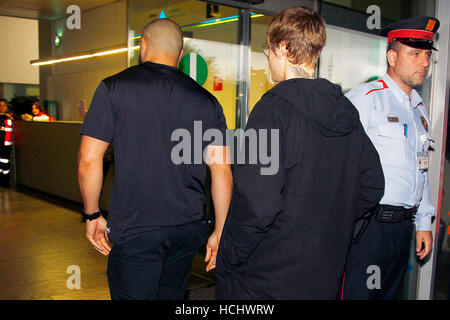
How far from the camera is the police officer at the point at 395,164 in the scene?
6.59ft

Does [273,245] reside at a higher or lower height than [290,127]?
lower

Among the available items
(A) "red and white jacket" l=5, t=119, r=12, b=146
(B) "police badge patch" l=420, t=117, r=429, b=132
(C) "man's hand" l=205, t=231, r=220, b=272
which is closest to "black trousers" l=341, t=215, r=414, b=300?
(B) "police badge patch" l=420, t=117, r=429, b=132

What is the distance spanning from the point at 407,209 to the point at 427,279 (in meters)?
0.98

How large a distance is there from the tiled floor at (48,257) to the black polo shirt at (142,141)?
62.2 inches

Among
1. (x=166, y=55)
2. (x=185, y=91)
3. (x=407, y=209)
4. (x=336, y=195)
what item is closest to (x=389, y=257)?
(x=407, y=209)

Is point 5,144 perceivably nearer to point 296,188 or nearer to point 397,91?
point 397,91

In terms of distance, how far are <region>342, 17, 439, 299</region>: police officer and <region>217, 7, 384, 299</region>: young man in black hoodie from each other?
2.28 feet

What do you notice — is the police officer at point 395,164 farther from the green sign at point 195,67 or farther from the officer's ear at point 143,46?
the green sign at point 195,67

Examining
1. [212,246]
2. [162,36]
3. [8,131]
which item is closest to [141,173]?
[212,246]

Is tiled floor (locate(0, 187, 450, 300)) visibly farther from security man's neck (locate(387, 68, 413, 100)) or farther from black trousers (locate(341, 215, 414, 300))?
security man's neck (locate(387, 68, 413, 100))

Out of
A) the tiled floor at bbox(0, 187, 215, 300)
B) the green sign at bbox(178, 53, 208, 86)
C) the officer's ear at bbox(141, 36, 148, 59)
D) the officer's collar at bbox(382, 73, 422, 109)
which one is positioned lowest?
the tiled floor at bbox(0, 187, 215, 300)

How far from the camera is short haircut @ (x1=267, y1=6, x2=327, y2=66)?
4.30ft

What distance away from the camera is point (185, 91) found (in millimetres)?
1722
